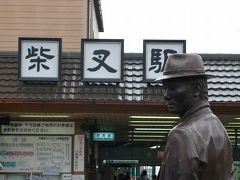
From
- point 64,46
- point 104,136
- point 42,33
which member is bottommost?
point 104,136

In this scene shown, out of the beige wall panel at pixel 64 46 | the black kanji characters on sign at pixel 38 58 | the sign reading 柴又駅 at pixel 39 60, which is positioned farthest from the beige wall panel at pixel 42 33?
the black kanji characters on sign at pixel 38 58

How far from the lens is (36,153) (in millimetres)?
14500

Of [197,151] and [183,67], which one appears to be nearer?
[197,151]

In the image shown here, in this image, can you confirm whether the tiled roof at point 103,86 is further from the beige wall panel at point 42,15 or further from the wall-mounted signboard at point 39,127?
the beige wall panel at point 42,15

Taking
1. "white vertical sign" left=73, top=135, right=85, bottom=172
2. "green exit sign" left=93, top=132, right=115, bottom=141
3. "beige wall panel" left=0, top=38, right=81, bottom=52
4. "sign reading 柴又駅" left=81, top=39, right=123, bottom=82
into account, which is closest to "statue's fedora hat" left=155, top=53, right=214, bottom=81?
"sign reading 柴又駅" left=81, top=39, right=123, bottom=82

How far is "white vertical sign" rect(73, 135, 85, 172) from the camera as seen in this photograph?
14.4 m

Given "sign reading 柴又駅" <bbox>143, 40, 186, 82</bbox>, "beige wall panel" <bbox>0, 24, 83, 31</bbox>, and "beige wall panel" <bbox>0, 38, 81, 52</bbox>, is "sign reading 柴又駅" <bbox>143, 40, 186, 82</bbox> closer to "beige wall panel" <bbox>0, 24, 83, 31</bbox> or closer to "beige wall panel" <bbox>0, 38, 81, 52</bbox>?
"beige wall panel" <bbox>0, 38, 81, 52</bbox>

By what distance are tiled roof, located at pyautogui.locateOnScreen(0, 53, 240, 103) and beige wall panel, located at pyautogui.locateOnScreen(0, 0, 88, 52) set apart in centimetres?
510

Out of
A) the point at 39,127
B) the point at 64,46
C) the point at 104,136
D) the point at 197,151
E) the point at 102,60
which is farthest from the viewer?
the point at 64,46

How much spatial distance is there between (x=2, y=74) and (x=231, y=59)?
5328 millimetres

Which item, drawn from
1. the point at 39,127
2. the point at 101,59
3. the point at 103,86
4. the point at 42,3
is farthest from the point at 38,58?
the point at 42,3

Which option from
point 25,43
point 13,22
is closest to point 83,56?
point 25,43

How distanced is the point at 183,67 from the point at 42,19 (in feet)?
53.4

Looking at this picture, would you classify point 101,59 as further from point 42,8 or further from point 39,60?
point 42,8
